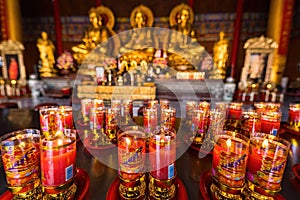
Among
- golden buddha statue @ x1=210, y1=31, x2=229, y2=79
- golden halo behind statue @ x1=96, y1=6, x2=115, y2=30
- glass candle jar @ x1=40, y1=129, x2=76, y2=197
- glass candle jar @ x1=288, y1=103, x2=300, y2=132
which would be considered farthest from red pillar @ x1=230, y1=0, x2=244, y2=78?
glass candle jar @ x1=40, y1=129, x2=76, y2=197

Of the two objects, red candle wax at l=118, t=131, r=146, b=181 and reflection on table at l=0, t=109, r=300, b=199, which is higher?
red candle wax at l=118, t=131, r=146, b=181

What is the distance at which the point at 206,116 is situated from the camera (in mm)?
880

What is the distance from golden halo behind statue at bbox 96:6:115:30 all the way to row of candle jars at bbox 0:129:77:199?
5.71 meters

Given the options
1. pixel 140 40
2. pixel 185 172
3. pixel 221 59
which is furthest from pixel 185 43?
pixel 185 172

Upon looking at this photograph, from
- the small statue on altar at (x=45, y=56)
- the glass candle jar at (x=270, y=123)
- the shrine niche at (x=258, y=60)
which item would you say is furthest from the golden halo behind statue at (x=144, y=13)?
the glass candle jar at (x=270, y=123)

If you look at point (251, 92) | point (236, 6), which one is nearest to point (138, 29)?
point (236, 6)

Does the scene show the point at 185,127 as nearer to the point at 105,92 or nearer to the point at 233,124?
the point at 233,124

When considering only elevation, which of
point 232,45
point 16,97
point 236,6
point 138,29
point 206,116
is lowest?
point 16,97

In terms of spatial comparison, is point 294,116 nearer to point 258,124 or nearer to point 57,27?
point 258,124

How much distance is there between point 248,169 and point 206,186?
143 mm

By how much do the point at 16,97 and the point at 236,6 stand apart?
6698mm

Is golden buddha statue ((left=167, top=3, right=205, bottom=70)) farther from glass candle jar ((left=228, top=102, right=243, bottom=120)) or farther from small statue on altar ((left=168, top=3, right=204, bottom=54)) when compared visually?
glass candle jar ((left=228, top=102, right=243, bottom=120))

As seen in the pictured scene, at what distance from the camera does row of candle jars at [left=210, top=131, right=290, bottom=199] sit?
0.45m

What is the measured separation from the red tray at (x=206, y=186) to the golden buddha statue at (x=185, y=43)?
3.95 metres
